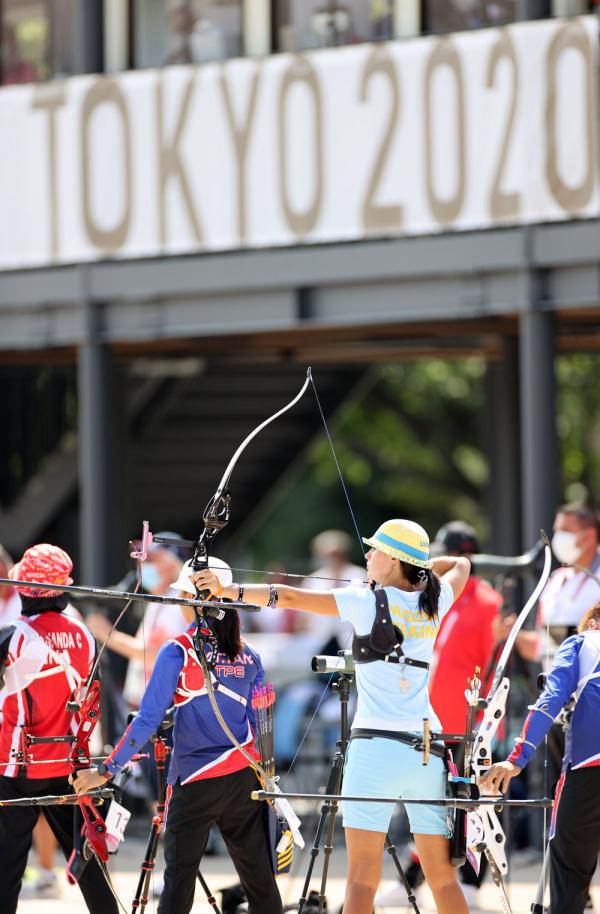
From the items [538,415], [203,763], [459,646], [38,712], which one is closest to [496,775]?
[203,763]

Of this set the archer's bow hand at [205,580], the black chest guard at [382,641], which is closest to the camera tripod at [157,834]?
the black chest guard at [382,641]

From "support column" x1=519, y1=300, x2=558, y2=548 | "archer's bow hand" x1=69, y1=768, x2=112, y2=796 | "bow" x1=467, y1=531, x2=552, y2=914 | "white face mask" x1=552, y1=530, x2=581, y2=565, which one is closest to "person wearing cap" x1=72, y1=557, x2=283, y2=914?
"archer's bow hand" x1=69, y1=768, x2=112, y2=796

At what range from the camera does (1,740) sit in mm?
6805

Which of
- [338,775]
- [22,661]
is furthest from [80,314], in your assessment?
[338,775]

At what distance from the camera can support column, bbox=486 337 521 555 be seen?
13.5 meters

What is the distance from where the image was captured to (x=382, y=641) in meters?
5.86

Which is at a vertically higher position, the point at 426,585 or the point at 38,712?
the point at 426,585

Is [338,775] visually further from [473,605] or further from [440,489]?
[440,489]

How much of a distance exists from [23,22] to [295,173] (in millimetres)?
3447

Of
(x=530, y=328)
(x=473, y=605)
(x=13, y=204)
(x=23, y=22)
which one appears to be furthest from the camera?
(x=23, y=22)

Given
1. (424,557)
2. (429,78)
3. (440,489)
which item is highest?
(429,78)

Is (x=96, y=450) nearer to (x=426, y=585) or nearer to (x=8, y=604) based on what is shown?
(x=8, y=604)

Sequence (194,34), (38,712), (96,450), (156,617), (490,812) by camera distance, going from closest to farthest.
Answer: (490,812) → (38,712) → (156,617) → (96,450) → (194,34)

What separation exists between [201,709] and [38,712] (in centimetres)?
91
